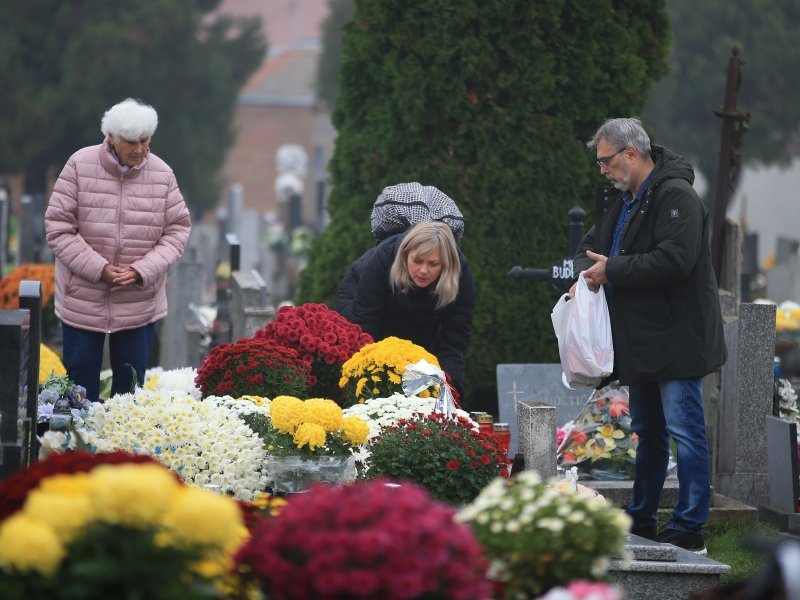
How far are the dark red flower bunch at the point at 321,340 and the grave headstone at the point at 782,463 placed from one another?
82.2 inches

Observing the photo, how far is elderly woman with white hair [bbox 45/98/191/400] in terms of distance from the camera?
21.4ft

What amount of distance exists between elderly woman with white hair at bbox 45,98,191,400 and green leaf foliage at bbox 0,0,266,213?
1020 inches

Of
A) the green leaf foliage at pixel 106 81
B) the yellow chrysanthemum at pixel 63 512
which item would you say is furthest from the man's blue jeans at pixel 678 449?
the green leaf foliage at pixel 106 81

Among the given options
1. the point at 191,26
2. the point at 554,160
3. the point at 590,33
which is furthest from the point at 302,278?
the point at 191,26

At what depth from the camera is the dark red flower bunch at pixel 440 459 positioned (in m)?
5.18

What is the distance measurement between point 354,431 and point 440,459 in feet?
1.23

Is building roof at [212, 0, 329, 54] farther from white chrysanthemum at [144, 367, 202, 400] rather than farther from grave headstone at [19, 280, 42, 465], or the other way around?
grave headstone at [19, 280, 42, 465]

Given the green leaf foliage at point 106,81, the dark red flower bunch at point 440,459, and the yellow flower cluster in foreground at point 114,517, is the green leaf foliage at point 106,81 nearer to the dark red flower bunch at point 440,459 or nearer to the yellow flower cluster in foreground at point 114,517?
the dark red flower bunch at point 440,459

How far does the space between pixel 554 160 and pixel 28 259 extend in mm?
8741

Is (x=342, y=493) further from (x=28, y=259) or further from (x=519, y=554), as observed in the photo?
(x=28, y=259)

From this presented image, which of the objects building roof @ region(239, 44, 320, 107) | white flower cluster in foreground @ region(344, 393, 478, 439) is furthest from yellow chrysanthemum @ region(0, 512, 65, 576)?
building roof @ region(239, 44, 320, 107)

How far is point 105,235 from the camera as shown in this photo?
665 centimetres

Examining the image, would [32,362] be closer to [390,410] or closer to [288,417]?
[288,417]

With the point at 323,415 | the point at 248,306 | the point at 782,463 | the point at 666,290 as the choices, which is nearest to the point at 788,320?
the point at 782,463
